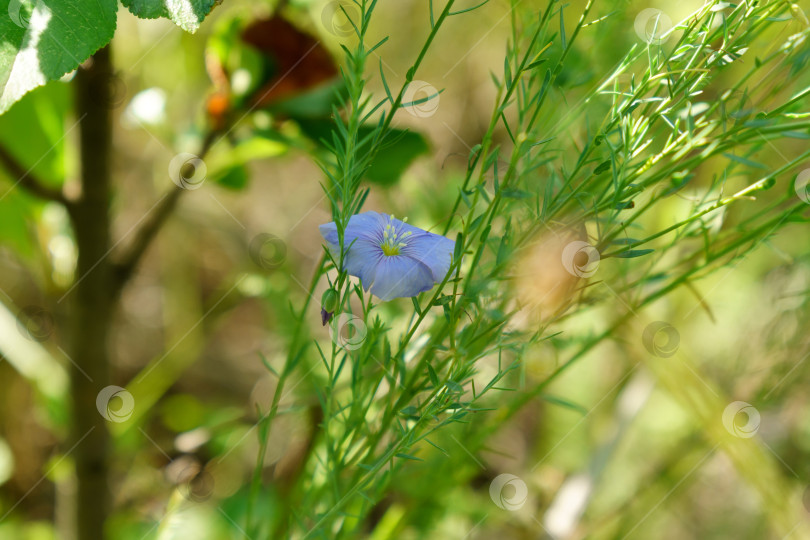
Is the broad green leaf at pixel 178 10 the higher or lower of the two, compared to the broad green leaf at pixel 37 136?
lower

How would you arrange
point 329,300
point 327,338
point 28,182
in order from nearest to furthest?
point 329,300 < point 28,182 < point 327,338

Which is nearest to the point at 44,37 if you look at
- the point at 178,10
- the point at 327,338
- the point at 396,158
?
the point at 178,10

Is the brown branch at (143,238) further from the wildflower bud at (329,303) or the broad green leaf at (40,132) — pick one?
the wildflower bud at (329,303)

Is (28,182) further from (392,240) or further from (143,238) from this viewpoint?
(392,240)

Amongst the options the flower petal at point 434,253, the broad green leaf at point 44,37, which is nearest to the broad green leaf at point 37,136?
the broad green leaf at point 44,37

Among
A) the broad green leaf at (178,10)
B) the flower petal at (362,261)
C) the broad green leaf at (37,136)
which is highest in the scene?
the broad green leaf at (37,136)

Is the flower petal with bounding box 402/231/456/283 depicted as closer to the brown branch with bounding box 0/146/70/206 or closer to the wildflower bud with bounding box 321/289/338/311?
the wildflower bud with bounding box 321/289/338/311
